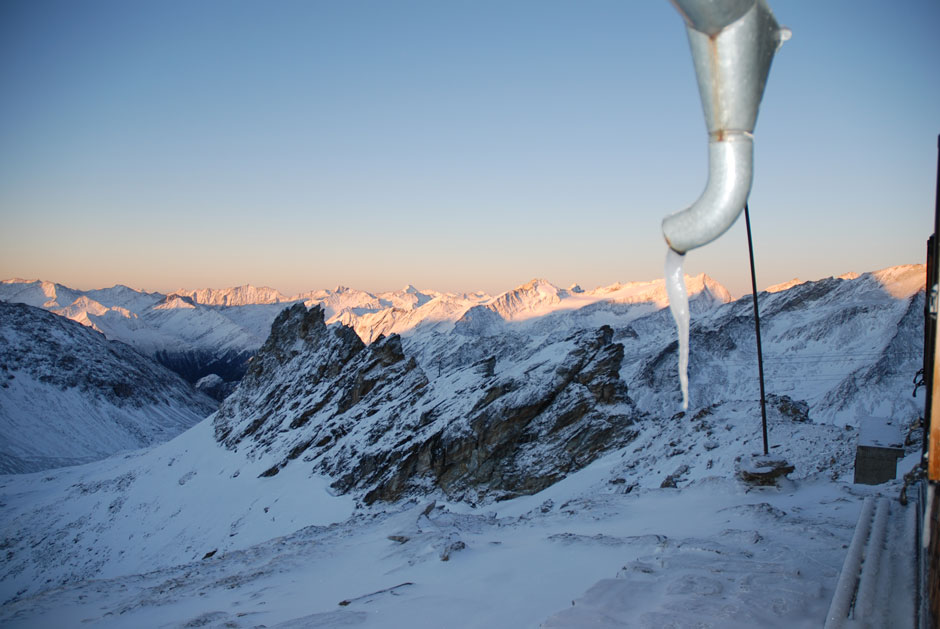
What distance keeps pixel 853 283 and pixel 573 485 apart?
75.6m

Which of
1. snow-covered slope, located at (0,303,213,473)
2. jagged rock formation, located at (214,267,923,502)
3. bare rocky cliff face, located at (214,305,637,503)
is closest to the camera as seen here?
bare rocky cliff face, located at (214,305,637,503)

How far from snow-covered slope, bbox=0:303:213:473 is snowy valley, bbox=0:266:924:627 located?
A: 109 feet

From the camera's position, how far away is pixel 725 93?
1894 millimetres

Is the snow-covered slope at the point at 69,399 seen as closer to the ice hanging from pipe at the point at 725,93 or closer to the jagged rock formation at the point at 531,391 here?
the jagged rock formation at the point at 531,391

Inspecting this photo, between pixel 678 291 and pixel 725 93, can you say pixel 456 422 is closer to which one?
pixel 678 291

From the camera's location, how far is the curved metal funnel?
1831 millimetres

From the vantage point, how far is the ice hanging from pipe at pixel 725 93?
6.01ft

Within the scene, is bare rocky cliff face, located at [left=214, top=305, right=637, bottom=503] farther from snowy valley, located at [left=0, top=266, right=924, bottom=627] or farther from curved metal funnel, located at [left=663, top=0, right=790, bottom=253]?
curved metal funnel, located at [left=663, top=0, right=790, bottom=253]

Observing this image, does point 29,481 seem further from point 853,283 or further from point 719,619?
point 853,283

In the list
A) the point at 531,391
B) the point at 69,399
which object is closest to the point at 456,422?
the point at 531,391

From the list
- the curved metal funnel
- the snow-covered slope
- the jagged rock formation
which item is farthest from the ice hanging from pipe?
the snow-covered slope

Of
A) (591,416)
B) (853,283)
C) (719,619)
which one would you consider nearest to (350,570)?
(719,619)

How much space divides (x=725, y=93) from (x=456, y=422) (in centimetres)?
3051

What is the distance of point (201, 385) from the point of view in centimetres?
17162
